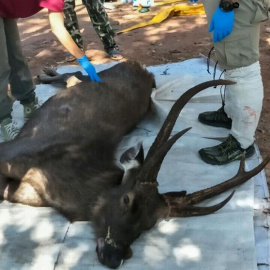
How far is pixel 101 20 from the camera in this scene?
628 cm

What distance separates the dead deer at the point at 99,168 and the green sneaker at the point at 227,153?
52cm

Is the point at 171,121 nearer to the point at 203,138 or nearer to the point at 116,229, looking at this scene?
the point at 116,229

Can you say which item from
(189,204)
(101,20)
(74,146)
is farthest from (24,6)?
(101,20)

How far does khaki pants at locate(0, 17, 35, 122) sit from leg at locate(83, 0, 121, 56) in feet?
7.13

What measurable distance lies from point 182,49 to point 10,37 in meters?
3.21

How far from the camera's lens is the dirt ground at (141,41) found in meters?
6.37

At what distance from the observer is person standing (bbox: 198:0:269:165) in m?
3.10

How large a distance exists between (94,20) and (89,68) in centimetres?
247

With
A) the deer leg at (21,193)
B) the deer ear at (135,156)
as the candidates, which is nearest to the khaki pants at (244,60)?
the deer ear at (135,156)

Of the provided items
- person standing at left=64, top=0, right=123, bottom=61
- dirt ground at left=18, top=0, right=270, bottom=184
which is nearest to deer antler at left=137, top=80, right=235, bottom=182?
dirt ground at left=18, top=0, right=270, bottom=184

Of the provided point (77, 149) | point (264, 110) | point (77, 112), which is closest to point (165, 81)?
point (264, 110)

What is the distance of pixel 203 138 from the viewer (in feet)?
→ 13.3

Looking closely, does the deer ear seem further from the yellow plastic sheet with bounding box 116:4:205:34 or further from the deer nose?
the yellow plastic sheet with bounding box 116:4:205:34

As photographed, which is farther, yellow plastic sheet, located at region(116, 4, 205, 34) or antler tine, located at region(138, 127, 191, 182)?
yellow plastic sheet, located at region(116, 4, 205, 34)
